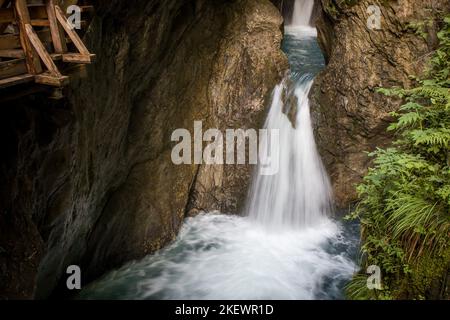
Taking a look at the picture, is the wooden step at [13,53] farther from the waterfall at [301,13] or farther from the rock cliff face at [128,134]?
the waterfall at [301,13]

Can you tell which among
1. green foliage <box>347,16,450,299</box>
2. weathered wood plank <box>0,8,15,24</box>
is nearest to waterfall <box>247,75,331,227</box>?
green foliage <box>347,16,450,299</box>

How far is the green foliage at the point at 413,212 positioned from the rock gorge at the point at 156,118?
3622mm

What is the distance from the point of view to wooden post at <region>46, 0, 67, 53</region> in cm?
432

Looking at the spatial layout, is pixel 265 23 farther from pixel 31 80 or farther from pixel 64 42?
pixel 31 80

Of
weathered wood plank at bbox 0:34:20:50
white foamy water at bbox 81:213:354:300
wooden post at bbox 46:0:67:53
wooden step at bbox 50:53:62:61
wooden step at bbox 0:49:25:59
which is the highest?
wooden post at bbox 46:0:67:53

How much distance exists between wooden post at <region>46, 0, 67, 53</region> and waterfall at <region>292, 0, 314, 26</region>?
689 inches

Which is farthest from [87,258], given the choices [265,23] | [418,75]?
[418,75]

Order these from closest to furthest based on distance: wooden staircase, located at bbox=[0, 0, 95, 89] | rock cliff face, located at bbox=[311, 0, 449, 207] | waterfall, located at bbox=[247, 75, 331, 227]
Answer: wooden staircase, located at bbox=[0, 0, 95, 89], rock cliff face, located at bbox=[311, 0, 449, 207], waterfall, located at bbox=[247, 75, 331, 227]

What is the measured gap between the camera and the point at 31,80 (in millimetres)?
4000

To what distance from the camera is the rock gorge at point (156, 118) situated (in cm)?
514

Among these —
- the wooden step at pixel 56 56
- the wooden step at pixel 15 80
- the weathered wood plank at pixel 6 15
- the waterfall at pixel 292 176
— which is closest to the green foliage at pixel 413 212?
the waterfall at pixel 292 176

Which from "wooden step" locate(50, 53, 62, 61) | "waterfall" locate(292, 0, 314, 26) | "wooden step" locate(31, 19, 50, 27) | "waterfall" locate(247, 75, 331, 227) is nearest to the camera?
"wooden step" locate(50, 53, 62, 61)

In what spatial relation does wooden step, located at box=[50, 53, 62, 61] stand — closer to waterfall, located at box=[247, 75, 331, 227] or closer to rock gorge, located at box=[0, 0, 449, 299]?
rock gorge, located at box=[0, 0, 449, 299]

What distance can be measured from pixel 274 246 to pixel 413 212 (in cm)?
481
